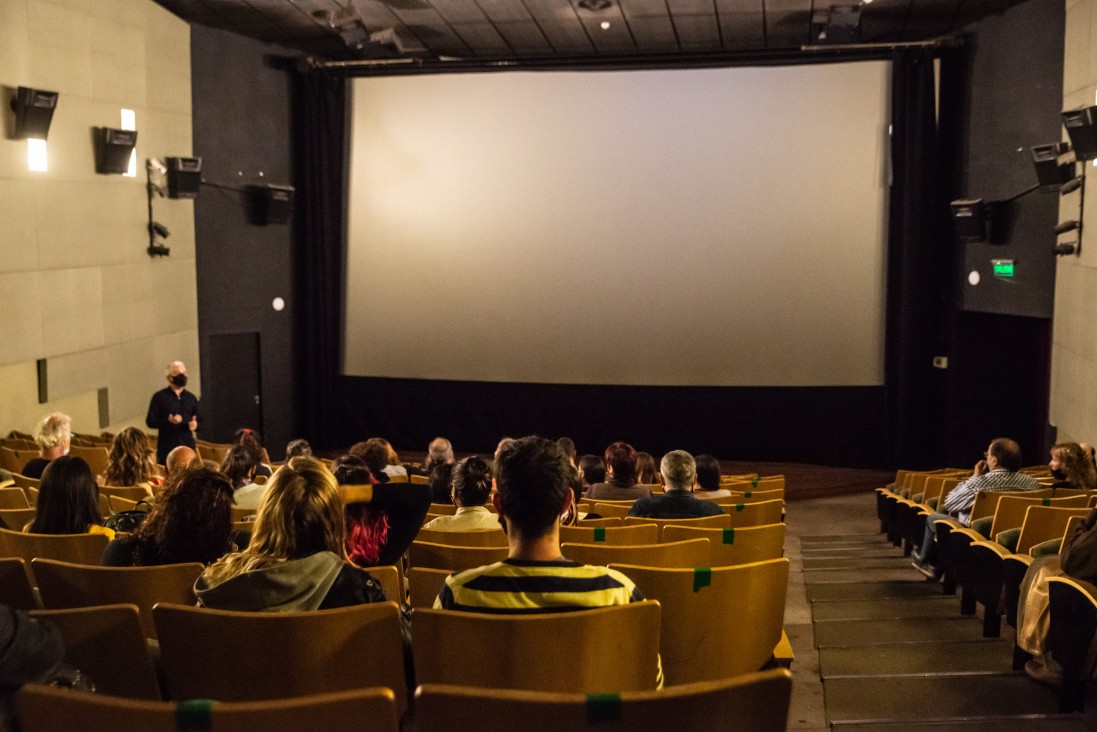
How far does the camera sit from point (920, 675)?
3.57 metres

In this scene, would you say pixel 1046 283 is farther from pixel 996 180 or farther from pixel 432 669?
pixel 432 669

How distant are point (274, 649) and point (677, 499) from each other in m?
2.84

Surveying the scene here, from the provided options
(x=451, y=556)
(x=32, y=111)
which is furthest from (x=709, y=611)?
(x=32, y=111)

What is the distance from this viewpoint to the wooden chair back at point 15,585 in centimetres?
284

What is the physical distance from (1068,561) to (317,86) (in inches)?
443

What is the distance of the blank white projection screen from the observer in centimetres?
1189

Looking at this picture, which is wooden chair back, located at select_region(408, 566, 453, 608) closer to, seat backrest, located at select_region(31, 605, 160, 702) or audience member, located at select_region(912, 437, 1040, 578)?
seat backrest, located at select_region(31, 605, 160, 702)

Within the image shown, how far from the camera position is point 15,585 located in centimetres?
286

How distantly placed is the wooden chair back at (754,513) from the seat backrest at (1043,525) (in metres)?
1.22

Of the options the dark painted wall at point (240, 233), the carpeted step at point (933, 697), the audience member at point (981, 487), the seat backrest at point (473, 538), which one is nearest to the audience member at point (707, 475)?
the audience member at point (981, 487)

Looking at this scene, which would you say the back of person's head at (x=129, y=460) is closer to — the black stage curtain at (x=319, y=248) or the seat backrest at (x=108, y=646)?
the seat backrest at (x=108, y=646)

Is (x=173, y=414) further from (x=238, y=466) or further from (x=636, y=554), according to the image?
(x=636, y=554)

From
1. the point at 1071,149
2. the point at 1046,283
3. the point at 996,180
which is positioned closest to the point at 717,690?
the point at 1071,149

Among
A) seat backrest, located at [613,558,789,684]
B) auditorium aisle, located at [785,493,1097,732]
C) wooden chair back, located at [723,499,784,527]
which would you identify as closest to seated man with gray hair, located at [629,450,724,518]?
wooden chair back, located at [723,499,784,527]
